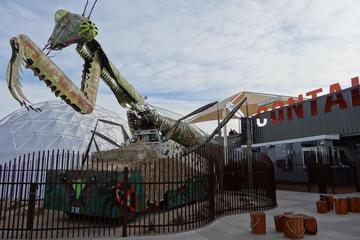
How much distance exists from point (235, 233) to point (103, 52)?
8.35 metres

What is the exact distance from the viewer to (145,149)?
13.1m

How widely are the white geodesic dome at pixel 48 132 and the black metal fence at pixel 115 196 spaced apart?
14.7 metres

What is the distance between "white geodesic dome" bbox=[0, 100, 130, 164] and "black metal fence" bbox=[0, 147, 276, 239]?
14680mm

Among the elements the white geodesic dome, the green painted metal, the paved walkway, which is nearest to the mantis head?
the green painted metal

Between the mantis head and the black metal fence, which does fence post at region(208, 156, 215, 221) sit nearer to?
the black metal fence

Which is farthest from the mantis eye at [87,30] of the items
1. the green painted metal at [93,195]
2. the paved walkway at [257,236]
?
the paved walkway at [257,236]

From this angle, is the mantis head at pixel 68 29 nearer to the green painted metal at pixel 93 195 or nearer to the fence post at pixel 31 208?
the green painted metal at pixel 93 195

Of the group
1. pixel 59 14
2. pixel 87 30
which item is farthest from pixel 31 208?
pixel 59 14

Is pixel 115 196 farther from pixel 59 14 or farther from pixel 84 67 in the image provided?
pixel 59 14

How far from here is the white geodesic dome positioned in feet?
91.6

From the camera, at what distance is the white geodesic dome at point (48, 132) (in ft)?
91.6

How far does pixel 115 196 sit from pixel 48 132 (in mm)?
22001

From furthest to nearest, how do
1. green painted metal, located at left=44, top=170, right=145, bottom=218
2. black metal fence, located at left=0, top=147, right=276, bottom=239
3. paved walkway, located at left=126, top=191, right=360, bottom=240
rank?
green painted metal, located at left=44, top=170, right=145, bottom=218 < black metal fence, located at left=0, top=147, right=276, bottom=239 < paved walkway, located at left=126, top=191, right=360, bottom=240

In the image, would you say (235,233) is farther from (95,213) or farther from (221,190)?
(95,213)
